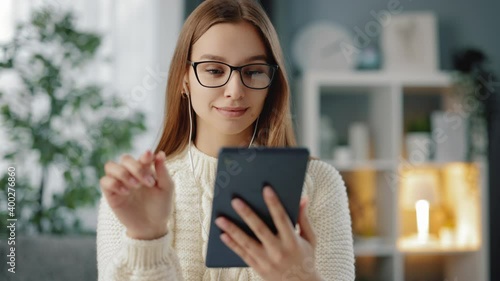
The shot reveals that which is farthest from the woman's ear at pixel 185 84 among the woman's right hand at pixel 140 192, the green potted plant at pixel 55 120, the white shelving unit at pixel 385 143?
the white shelving unit at pixel 385 143

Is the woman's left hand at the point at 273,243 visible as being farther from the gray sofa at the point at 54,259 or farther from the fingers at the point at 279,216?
the gray sofa at the point at 54,259

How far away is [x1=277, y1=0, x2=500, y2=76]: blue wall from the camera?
11.8ft

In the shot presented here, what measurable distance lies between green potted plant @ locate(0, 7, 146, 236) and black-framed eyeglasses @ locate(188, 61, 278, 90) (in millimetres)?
1549

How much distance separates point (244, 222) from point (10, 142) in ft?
6.29

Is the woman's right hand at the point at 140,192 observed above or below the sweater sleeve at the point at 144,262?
above

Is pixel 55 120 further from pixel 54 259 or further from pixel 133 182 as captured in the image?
pixel 133 182

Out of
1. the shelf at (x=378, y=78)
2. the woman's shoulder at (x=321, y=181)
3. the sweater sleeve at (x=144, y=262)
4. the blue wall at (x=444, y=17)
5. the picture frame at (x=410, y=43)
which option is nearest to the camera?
the sweater sleeve at (x=144, y=262)

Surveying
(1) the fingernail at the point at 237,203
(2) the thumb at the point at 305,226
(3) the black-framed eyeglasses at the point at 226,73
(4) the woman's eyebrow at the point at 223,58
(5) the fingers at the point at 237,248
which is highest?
(4) the woman's eyebrow at the point at 223,58

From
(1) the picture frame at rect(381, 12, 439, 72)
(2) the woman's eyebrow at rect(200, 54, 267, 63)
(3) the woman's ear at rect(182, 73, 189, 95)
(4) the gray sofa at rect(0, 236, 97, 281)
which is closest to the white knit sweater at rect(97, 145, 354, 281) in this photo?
(3) the woman's ear at rect(182, 73, 189, 95)

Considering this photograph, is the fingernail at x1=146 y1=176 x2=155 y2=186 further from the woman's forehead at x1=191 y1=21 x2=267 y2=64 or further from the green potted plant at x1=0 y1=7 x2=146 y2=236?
the green potted plant at x1=0 y1=7 x2=146 y2=236

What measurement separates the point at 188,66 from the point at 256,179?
372 millimetres

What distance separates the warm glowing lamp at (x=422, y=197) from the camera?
3391mm

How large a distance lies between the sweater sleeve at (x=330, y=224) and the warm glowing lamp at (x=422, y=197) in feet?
7.27

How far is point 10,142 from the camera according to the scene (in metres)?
2.58
